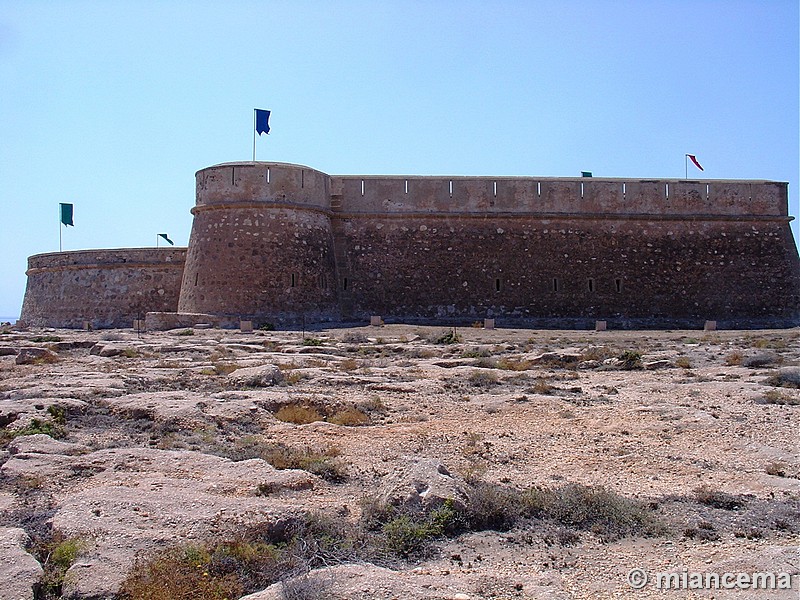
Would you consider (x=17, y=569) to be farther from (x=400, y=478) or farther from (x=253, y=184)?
(x=253, y=184)

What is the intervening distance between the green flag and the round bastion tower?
9953 millimetres

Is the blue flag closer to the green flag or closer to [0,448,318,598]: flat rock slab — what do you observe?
the green flag

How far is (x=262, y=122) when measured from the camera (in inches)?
890

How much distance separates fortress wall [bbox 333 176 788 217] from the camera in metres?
23.4

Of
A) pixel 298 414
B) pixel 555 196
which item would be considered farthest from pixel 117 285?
pixel 298 414

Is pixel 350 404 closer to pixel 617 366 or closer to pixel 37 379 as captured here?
pixel 37 379

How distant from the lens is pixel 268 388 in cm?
897

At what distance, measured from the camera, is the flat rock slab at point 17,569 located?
3127 millimetres

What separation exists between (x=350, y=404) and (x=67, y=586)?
4.84 m

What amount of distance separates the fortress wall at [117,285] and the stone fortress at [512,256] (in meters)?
0.04

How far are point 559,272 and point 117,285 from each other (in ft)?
47.0

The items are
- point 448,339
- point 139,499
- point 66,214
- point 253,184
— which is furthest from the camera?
point 66,214

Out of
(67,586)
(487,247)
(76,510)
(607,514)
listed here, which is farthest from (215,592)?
(487,247)

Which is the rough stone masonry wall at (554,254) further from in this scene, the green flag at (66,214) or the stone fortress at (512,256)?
the green flag at (66,214)
